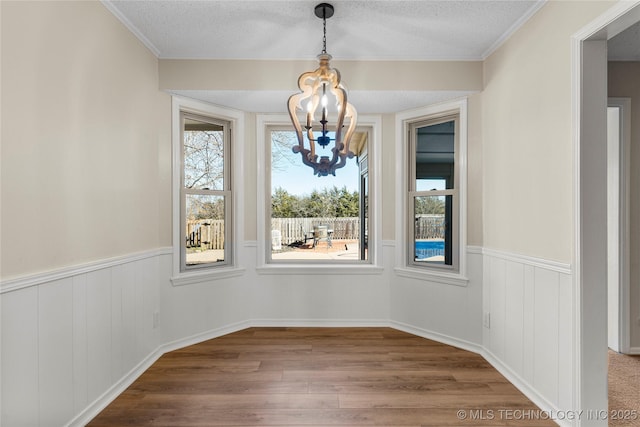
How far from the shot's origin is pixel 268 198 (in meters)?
3.65

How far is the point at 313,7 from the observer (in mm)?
2260

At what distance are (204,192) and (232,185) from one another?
0.30 meters

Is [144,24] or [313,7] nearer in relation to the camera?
[313,7]

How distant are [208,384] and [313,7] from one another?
2654 millimetres

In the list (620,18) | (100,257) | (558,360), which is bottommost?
(558,360)

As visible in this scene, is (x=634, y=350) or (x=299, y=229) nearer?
(x=634, y=350)

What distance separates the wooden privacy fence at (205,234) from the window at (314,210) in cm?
51

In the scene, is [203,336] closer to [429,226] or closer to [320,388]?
[320,388]

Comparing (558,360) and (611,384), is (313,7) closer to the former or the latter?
(558,360)

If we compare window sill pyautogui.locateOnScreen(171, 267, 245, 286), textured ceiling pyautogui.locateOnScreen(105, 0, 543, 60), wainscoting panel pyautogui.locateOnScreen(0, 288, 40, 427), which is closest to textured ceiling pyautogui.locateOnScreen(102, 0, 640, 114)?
textured ceiling pyautogui.locateOnScreen(105, 0, 543, 60)

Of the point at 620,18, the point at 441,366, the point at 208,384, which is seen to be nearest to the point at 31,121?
the point at 208,384

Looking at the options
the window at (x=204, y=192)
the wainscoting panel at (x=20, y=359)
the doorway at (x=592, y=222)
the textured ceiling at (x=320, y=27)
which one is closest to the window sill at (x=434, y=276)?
the doorway at (x=592, y=222)

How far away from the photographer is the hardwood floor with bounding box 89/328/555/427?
79.4 inches

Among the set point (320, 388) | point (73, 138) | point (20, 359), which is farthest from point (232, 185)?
point (20, 359)
